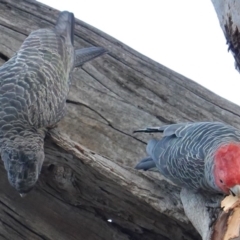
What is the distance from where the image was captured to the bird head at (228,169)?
3.44m

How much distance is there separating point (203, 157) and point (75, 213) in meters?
0.86

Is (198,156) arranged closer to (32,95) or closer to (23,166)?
(23,166)

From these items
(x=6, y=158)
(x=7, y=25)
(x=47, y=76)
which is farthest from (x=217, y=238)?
(x=7, y=25)

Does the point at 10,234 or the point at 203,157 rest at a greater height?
the point at 203,157

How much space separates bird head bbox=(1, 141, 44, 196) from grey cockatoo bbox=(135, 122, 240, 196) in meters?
0.67

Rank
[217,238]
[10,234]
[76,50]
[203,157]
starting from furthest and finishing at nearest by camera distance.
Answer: [76,50], [10,234], [203,157], [217,238]

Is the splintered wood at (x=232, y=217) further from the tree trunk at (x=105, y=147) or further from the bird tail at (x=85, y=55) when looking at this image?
the bird tail at (x=85, y=55)

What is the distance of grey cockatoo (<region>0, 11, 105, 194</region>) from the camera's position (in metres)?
4.08

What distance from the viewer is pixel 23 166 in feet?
13.3

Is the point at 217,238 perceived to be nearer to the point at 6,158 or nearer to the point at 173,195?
the point at 173,195

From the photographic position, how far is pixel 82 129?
15.4 feet

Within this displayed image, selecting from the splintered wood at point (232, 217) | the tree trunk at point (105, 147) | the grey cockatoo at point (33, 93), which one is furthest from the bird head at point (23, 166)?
the splintered wood at point (232, 217)

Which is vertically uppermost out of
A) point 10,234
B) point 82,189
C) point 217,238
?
point 217,238

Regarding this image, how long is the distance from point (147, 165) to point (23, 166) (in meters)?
0.79
